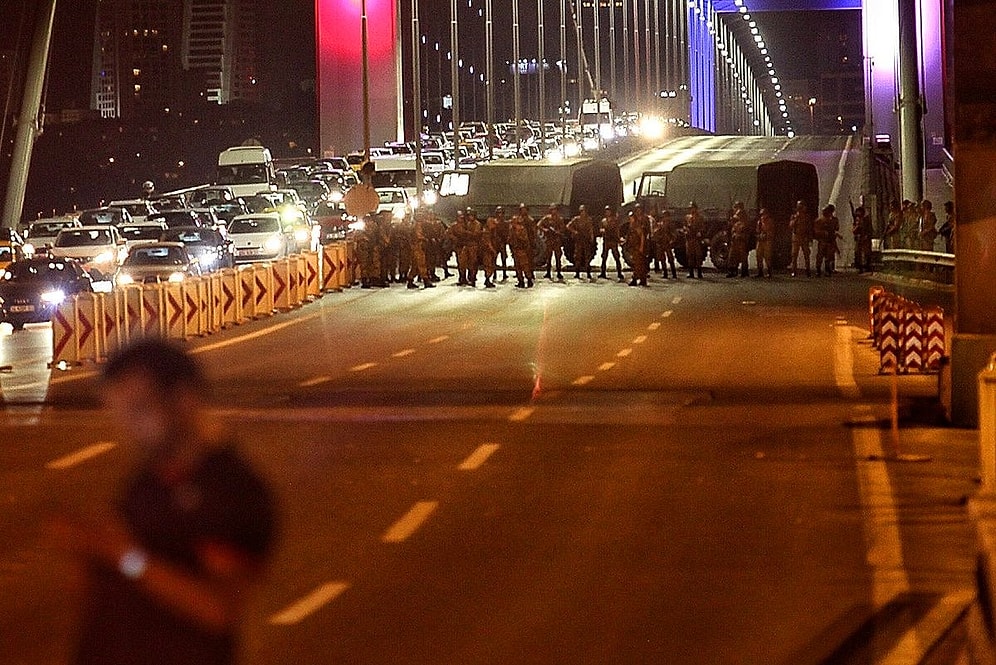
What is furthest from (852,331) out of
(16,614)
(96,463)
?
(16,614)

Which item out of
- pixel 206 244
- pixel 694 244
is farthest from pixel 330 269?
pixel 694 244

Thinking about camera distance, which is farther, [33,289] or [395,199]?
[395,199]

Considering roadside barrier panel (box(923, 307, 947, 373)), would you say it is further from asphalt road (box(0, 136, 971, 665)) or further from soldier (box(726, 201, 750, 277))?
soldier (box(726, 201, 750, 277))

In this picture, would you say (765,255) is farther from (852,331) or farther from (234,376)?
(234,376)

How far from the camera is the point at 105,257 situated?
164 ft

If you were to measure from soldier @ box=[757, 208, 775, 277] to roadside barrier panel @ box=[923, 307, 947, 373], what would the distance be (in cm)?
2364

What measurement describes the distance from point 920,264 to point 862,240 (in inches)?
295

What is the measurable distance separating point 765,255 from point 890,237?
3.19 m

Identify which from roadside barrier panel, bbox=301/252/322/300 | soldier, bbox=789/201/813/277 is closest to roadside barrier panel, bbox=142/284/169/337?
roadside barrier panel, bbox=301/252/322/300

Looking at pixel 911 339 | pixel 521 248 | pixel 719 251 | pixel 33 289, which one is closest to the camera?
pixel 911 339

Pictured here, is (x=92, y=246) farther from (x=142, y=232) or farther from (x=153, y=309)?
(x=153, y=309)

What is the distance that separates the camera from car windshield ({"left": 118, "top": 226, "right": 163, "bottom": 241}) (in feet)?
178

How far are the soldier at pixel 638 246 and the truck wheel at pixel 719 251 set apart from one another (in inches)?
181

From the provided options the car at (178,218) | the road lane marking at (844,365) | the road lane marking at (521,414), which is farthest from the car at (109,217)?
the road lane marking at (521,414)
